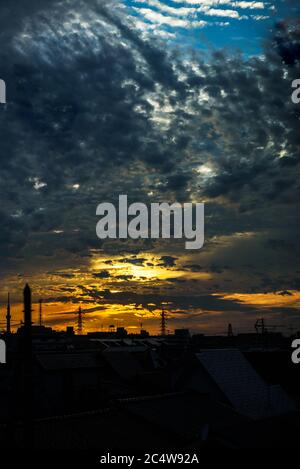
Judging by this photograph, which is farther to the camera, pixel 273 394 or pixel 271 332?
pixel 271 332

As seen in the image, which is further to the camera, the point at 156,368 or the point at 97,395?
the point at 156,368

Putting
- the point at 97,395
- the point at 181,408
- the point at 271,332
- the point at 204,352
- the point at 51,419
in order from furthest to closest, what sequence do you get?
the point at 271,332, the point at 97,395, the point at 204,352, the point at 181,408, the point at 51,419

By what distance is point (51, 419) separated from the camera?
83.2 feet

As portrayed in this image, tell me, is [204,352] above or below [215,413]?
above

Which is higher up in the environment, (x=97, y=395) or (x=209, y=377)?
(x=209, y=377)

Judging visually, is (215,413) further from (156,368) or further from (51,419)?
(156,368)
